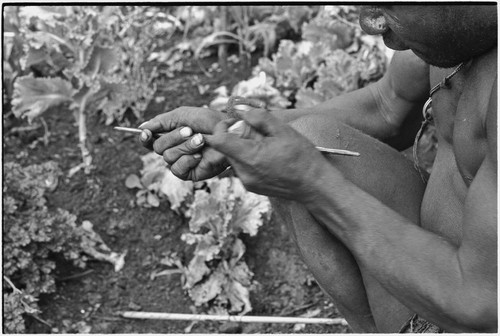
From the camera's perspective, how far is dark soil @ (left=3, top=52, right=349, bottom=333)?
343cm

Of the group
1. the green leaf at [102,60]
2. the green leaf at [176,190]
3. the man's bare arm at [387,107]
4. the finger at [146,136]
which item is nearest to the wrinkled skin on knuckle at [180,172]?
the finger at [146,136]

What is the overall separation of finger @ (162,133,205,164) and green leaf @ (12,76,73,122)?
1849mm

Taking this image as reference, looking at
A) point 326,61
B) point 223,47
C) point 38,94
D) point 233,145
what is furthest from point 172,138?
point 223,47

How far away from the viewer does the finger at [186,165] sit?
2.24m

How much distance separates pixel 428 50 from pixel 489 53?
163 millimetres

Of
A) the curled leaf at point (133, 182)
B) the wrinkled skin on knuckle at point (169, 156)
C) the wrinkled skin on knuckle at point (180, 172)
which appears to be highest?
the wrinkled skin on knuckle at point (169, 156)

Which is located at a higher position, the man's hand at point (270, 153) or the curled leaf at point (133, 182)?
the man's hand at point (270, 153)

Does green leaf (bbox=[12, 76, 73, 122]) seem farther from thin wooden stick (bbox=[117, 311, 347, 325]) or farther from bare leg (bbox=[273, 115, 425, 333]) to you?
bare leg (bbox=[273, 115, 425, 333])

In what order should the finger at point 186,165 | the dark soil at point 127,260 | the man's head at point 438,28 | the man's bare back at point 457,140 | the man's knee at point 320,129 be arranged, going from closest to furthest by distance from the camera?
the man's head at point 438,28 → the man's bare back at point 457,140 → the finger at point 186,165 → the man's knee at point 320,129 → the dark soil at point 127,260

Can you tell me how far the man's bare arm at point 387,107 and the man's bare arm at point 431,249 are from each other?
0.73 metres

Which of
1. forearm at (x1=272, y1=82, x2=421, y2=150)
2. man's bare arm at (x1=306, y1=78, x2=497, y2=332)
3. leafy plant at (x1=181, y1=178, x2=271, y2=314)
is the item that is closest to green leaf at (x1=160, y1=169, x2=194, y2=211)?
leafy plant at (x1=181, y1=178, x2=271, y2=314)

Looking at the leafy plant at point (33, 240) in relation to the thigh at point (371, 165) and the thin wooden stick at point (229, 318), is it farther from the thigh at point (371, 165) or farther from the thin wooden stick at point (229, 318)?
the thigh at point (371, 165)

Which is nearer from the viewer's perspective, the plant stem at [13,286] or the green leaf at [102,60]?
the plant stem at [13,286]

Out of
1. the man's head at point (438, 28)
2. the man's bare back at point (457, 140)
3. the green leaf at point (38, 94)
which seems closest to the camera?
the man's head at point (438, 28)
